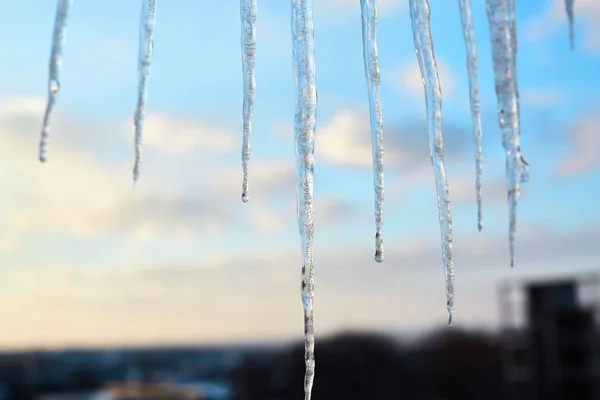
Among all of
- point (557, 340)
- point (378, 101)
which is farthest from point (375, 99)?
point (557, 340)

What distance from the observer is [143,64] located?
1.39 meters

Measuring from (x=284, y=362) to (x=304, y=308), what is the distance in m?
39.8

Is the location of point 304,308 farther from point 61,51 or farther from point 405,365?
point 405,365

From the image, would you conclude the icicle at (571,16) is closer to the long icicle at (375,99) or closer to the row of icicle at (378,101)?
the row of icicle at (378,101)

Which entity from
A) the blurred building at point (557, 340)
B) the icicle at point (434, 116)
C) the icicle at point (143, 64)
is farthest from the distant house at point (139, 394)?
the icicle at point (143, 64)

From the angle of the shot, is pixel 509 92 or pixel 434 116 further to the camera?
pixel 434 116

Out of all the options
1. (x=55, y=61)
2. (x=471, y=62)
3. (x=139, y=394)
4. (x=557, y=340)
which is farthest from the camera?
(x=139, y=394)

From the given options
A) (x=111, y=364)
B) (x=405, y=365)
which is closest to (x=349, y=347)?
(x=405, y=365)

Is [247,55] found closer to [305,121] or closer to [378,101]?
[305,121]

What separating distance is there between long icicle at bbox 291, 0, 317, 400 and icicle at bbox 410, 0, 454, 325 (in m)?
0.23

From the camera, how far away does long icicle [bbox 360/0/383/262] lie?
61.4 inches

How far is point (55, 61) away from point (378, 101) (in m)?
0.68

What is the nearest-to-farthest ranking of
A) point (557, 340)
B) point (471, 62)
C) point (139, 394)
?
1. point (471, 62)
2. point (557, 340)
3. point (139, 394)

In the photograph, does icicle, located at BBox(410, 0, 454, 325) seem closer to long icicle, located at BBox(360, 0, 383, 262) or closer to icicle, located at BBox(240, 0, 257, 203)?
long icicle, located at BBox(360, 0, 383, 262)
